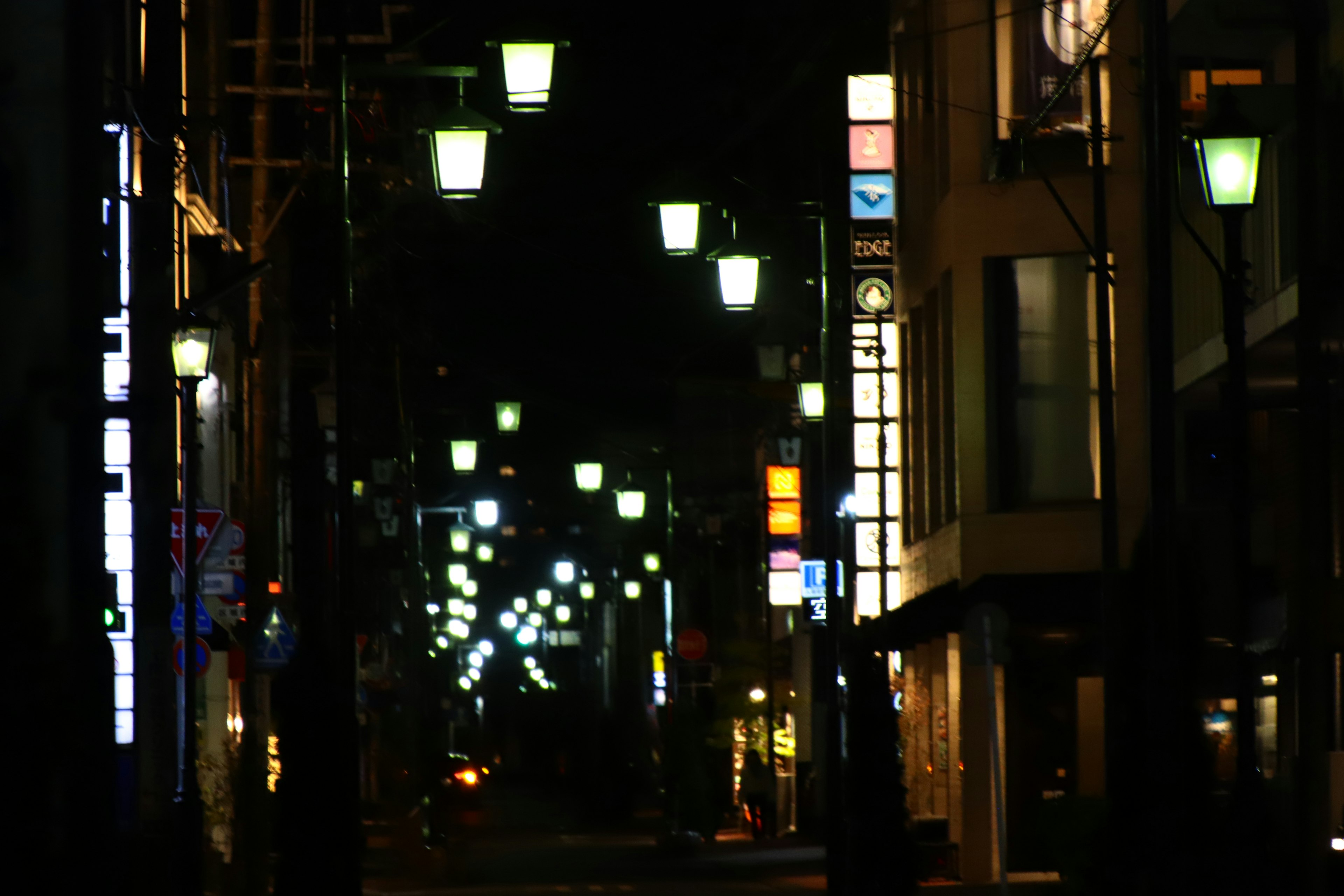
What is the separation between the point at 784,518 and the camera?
160ft

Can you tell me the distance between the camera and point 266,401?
23.3 m

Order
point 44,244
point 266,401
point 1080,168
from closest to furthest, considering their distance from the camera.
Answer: point 44,244, point 266,401, point 1080,168

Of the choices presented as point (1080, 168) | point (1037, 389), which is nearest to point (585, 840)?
point (1037, 389)

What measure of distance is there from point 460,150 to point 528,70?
98 cm

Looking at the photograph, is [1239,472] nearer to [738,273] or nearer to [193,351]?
[738,273]

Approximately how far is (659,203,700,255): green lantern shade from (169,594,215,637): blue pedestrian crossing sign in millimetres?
6012

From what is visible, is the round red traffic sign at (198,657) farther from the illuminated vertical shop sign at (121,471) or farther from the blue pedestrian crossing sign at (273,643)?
the illuminated vertical shop sign at (121,471)

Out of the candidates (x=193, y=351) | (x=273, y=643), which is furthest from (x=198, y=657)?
(x=193, y=351)

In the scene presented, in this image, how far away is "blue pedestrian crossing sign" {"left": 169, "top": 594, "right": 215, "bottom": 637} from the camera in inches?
822

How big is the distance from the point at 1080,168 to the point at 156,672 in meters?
16.8

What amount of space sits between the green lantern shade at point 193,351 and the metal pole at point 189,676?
100 mm

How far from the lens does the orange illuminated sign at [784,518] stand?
4844 centimetres

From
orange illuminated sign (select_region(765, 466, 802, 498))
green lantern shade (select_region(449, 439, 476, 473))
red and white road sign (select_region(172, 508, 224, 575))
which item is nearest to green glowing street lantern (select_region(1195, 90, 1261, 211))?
red and white road sign (select_region(172, 508, 224, 575))

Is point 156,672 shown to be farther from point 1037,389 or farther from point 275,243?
point 275,243
